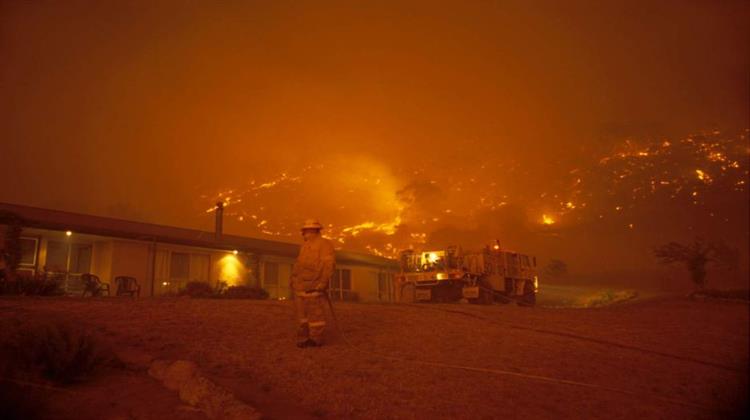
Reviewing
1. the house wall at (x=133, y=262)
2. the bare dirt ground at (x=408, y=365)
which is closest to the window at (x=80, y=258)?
the house wall at (x=133, y=262)

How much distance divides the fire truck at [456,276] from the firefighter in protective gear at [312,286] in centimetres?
1269

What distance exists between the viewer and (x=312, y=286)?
7.45m

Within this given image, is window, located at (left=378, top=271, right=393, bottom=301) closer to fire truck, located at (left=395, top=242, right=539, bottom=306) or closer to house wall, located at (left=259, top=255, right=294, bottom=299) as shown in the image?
house wall, located at (left=259, top=255, right=294, bottom=299)

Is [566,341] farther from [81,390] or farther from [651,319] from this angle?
[81,390]

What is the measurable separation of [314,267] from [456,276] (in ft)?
41.9

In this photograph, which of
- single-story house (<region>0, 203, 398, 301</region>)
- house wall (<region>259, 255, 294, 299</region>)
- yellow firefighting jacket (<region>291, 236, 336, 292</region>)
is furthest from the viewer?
house wall (<region>259, 255, 294, 299</region>)

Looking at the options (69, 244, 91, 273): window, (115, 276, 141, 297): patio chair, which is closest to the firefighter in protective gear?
(115, 276, 141, 297): patio chair

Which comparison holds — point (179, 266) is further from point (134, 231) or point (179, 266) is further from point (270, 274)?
point (270, 274)

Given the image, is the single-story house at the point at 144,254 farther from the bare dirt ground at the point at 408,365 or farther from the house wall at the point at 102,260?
the bare dirt ground at the point at 408,365

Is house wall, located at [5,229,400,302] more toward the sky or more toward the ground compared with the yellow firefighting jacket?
more toward the sky

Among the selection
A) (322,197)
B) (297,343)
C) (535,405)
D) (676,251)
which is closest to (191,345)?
(297,343)

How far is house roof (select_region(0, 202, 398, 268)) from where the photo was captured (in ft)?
56.7

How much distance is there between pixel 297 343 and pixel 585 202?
256 feet

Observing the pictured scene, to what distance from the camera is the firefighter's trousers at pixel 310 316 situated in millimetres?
7344
